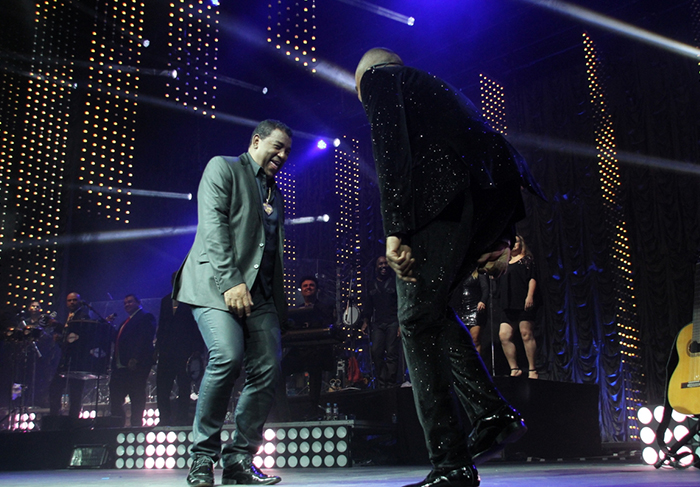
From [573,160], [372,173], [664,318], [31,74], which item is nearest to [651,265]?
[664,318]

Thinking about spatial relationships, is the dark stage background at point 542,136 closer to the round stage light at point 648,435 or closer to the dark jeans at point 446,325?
the round stage light at point 648,435

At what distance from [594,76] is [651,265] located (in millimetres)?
3687

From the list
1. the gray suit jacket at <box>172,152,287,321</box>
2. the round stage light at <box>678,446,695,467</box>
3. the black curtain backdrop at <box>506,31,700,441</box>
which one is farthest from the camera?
the black curtain backdrop at <box>506,31,700,441</box>

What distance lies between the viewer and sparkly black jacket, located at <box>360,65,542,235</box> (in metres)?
1.84

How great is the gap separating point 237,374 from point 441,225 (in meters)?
1.26

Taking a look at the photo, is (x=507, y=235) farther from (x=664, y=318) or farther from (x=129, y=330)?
(x=664, y=318)

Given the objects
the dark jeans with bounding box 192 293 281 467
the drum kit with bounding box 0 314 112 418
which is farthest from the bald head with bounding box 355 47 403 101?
the drum kit with bounding box 0 314 112 418

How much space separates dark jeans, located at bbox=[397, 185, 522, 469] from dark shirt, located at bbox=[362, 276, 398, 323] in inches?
261

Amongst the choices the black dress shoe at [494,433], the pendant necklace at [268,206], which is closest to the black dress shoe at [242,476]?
the black dress shoe at [494,433]

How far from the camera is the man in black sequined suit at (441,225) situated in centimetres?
176

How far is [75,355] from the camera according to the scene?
8.18 meters

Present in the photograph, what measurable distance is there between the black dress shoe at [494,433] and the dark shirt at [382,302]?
6.73 metres

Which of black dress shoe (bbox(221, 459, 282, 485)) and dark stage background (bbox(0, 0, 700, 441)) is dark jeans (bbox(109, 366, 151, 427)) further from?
black dress shoe (bbox(221, 459, 282, 485))

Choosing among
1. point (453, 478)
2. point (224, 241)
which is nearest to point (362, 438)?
point (224, 241)
